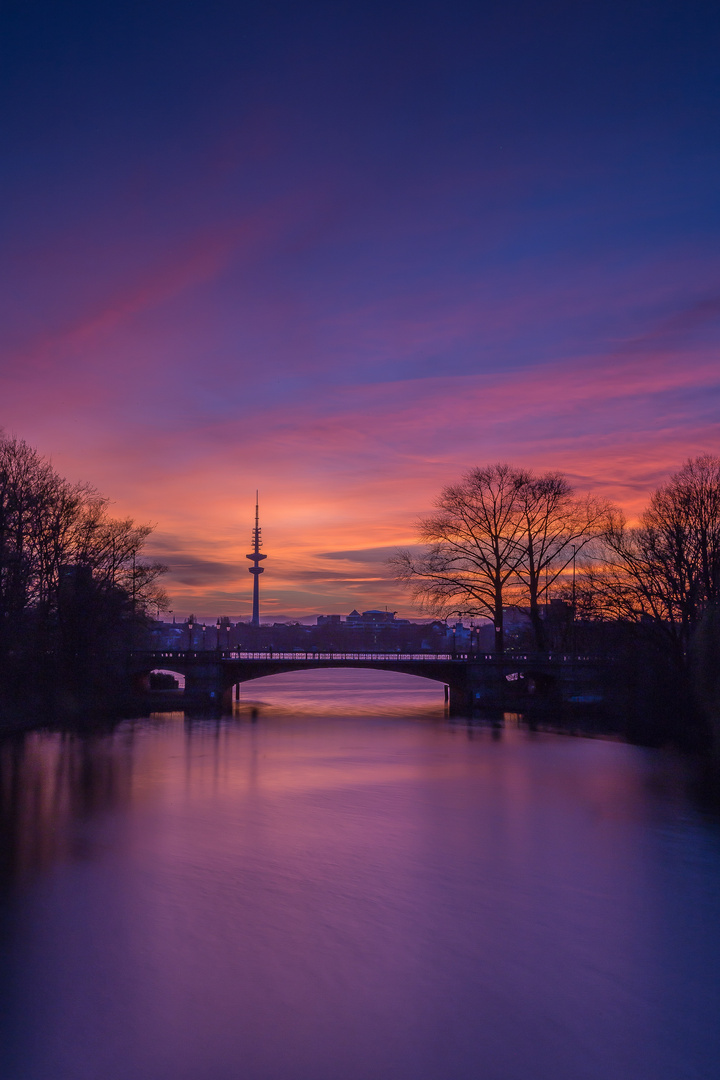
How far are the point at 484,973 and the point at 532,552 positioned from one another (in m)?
39.9

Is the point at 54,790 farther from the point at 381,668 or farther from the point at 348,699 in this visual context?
the point at 348,699

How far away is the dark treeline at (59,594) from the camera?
39.0m

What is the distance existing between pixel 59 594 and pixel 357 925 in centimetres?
3354

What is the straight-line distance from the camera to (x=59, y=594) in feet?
154

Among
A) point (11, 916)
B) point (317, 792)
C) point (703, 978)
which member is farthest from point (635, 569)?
point (11, 916)

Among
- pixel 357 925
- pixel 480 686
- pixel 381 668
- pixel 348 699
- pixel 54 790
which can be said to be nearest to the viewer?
pixel 357 925

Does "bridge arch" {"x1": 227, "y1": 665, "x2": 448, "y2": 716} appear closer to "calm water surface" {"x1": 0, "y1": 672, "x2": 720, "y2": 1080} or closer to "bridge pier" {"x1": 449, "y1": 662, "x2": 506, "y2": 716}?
"bridge pier" {"x1": 449, "y1": 662, "x2": 506, "y2": 716}

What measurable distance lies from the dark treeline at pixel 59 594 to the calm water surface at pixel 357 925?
7.32 m

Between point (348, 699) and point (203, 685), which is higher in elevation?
point (203, 685)

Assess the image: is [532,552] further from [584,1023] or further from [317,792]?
[584,1023]

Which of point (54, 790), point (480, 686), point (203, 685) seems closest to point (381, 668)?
point (480, 686)

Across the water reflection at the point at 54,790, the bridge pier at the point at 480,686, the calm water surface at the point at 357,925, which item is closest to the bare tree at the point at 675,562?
the calm water surface at the point at 357,925

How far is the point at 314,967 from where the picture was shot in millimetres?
16219

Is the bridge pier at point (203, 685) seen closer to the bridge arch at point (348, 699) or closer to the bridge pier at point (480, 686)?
the bridge arch at point (348, 699)
